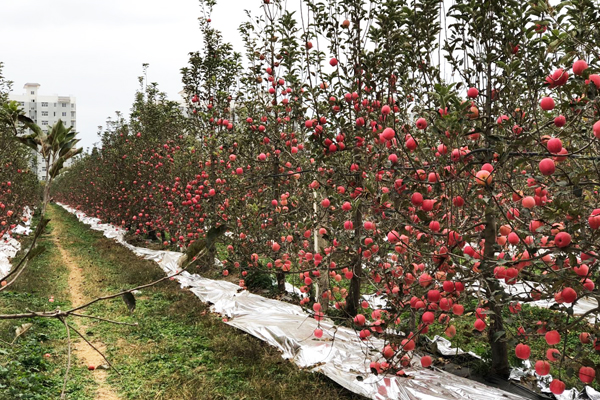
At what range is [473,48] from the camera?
14.0 feet

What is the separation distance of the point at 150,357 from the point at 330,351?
2467mm

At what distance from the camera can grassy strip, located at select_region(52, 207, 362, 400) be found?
4680mm

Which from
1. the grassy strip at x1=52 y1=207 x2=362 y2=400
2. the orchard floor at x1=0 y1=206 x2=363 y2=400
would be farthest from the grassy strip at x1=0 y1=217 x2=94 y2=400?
the grassy strip at x1=52 y1=207 x2=362 y2=400

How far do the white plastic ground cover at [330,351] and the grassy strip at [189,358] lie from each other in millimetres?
150

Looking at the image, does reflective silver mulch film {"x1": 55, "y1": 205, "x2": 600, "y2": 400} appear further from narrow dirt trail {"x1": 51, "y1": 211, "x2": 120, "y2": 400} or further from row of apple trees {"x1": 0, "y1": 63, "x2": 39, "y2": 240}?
row of apple trees {"x1": 0, "y1": 63, "x2": 39, "y2": 240}

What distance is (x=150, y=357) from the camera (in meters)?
5.73

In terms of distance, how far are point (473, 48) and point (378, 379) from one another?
3.38 metres

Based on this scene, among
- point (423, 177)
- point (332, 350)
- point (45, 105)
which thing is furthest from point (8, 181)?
point (45, 105)

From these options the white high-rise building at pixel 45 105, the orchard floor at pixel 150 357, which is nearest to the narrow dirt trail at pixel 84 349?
the orchard floor at pixel 150 357

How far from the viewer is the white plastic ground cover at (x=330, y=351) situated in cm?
404

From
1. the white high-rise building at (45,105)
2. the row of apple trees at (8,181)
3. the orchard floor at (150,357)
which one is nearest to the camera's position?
the orchard floor at (150,357)

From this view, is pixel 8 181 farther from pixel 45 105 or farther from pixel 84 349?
pixel 45 105

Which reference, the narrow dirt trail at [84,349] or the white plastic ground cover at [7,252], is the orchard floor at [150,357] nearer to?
the narrow dirt trail at [84,349]

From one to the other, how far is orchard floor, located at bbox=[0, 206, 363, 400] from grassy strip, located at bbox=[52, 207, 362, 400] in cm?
1
